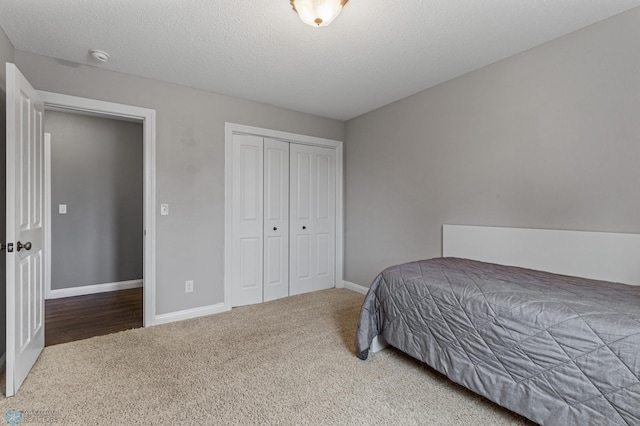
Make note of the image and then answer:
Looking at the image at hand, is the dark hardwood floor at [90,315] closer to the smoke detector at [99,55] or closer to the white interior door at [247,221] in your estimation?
the white interior door at [247,221]

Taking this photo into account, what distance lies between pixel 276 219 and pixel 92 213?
8.17 feet

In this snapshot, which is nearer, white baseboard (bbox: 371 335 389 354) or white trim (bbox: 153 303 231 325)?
white baseboard (bbox: 371 335 389 354)

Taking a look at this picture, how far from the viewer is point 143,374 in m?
1.98

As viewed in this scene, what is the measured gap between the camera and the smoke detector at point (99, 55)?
7.62 feet

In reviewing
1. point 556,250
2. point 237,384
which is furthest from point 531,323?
point 237,384

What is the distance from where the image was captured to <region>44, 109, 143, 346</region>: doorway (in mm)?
3705

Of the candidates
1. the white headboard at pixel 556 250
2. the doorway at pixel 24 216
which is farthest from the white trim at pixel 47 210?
the white headboard at pixel 556 250

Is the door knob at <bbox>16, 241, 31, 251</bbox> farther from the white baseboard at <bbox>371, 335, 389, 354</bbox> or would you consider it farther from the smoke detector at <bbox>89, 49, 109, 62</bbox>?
the white baseboard at <bbox>371, 335, 389, 354</bbox>

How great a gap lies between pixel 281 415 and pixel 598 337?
1.49 meters

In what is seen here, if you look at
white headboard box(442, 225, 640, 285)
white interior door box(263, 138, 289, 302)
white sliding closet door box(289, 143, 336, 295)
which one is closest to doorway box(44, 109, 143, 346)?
white interior door box(263, 138, 289, 302)

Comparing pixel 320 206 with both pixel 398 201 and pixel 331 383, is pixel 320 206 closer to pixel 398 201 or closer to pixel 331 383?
pixel 398 201

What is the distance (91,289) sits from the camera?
395cm

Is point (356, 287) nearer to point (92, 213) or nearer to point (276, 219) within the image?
point (276, 219)

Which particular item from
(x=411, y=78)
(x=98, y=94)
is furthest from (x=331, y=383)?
(x=98, y=94)
